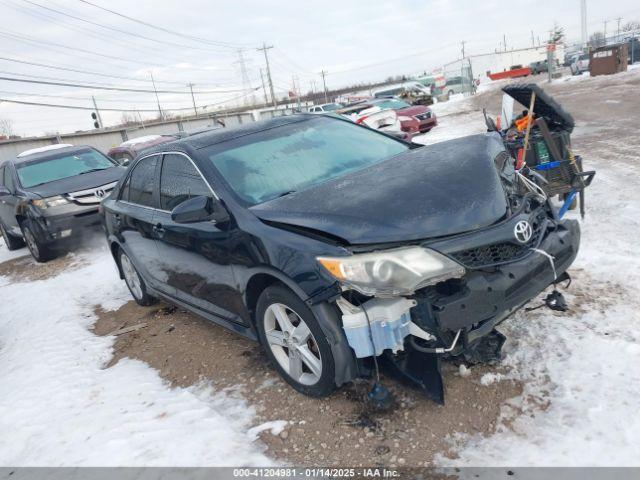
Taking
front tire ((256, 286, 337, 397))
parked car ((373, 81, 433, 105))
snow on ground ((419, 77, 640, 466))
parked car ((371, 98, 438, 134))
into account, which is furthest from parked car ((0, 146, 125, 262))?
parked car ((373, 81, 433, 105))

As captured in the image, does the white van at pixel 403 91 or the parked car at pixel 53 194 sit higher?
the white van at pixel 403 91

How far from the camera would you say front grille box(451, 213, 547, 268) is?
8.23ft

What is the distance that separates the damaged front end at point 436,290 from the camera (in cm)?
244

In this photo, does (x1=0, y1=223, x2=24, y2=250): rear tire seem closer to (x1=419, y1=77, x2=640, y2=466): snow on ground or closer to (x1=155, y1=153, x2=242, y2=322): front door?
(x1=155, y1=153, x2=242, y2=322): front door

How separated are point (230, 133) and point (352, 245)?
1.88 m

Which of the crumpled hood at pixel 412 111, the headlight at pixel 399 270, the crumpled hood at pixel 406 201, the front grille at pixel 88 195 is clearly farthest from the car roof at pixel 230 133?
the crumpled hood at pixel 412 111

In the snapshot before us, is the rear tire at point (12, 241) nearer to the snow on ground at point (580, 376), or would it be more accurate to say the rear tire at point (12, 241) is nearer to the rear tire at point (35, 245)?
the rear tire at point (35, 245)

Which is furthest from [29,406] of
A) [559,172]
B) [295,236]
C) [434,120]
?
[434,120]

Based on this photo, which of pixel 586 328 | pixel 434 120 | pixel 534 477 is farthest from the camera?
pixel 434 120

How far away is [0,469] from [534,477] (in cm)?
304

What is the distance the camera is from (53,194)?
318 inches

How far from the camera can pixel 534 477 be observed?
2.23 metres

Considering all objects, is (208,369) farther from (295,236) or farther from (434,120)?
(434,120)

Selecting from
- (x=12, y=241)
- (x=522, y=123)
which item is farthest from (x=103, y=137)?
(x=522, y=123)
